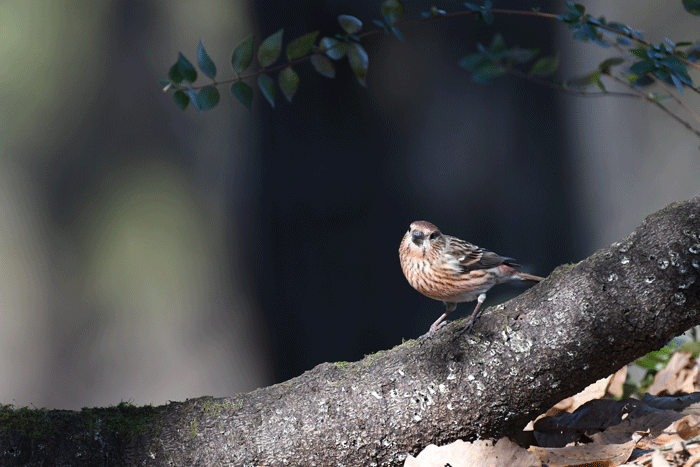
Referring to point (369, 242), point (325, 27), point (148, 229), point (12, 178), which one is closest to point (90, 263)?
point (148, 229)

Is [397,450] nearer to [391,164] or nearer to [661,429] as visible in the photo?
[661,429]

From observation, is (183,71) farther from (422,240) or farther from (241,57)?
(422,240)

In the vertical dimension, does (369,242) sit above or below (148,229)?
below

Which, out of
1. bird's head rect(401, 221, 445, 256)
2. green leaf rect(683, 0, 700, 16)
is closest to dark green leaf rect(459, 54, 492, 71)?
bird's head rect(401, 221, 445, 256)

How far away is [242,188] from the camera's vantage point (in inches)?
227

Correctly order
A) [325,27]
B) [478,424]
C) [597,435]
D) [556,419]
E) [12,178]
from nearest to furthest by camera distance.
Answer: [478,424] → [597,435] → [556,419] → [325,27] → [12,178]

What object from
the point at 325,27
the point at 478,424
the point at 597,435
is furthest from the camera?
the point at 325,27

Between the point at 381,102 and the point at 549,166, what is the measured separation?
1.96 m

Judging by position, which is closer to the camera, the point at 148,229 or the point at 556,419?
the point at 556,419

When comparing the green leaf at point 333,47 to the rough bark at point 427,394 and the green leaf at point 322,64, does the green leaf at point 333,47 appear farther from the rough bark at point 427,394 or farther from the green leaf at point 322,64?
Result: the rough bark at point 427,394

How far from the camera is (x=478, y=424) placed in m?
2.16

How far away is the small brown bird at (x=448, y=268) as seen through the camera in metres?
3.27

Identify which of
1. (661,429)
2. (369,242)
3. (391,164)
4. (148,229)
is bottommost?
(661,429)

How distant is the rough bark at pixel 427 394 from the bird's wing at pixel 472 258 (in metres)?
1.11
